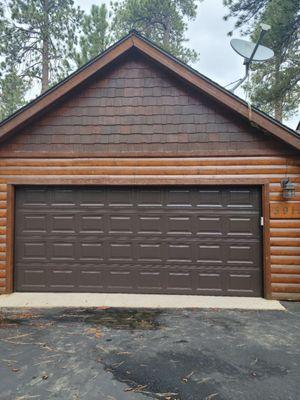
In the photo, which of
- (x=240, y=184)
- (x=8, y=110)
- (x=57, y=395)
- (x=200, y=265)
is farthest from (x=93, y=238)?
(x=8, y=110)

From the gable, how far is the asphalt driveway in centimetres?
324

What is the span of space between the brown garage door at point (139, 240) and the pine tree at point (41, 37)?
11.3 meters

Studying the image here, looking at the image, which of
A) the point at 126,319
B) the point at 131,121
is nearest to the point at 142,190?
the point at 131,121

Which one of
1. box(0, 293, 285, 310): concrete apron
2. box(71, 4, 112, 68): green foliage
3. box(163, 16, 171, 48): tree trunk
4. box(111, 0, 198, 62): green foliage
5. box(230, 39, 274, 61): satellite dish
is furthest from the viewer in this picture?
box(163, 16, 171, 48): tree trunk

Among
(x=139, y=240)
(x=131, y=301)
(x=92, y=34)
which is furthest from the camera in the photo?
(x=92, y=34)

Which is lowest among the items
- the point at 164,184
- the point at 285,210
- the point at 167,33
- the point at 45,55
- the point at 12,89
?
the point at 285,210

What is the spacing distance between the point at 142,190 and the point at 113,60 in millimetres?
2749

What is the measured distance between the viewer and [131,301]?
6172 millimetres

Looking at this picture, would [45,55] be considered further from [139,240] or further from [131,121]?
[139,240]

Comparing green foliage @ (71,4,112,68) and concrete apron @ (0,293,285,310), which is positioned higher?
green foliage @ (71,4,112,68)

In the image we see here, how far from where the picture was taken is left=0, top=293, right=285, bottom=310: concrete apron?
5941 millimetres

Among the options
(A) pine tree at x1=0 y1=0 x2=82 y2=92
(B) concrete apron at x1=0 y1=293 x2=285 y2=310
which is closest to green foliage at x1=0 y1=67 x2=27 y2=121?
(A) pine tree at x1=0 y1=0 x2=82 y2=92

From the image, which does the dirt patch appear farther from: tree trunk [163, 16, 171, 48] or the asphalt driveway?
tree trunk [163, 16, 171, 48]

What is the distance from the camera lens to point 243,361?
3.86 m
